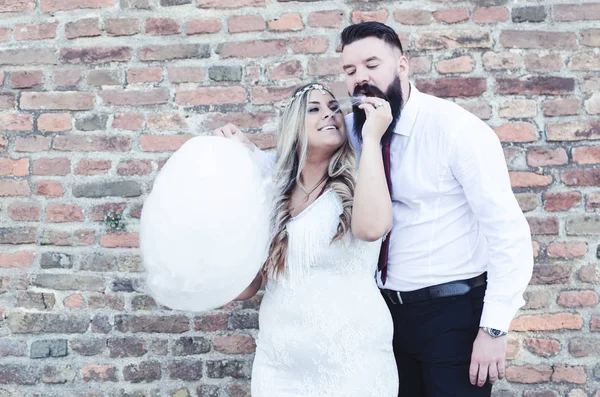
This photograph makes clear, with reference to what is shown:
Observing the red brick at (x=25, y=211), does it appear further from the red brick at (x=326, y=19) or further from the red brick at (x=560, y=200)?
the red brick at (x=560, y=200)

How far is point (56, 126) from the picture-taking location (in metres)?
2.36

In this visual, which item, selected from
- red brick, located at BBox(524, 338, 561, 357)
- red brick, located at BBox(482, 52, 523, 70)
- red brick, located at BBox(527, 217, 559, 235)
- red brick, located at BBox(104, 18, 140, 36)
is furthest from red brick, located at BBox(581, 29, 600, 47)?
red brick, located at BBox(104, 18, 140, 36)

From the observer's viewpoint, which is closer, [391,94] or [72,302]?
[391,94]

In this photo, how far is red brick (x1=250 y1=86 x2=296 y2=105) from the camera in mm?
2314

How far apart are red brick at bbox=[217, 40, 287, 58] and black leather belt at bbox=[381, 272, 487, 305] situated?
1093 mm

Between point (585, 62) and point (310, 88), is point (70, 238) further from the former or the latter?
point (585, 62)

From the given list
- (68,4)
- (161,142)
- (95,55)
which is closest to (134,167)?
(161,142)

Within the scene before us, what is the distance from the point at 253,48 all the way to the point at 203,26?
23 cm

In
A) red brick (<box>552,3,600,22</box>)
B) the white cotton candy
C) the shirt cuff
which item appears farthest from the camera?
red brick (<box>552,3,600,22</box>)

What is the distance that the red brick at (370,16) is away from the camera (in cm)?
228

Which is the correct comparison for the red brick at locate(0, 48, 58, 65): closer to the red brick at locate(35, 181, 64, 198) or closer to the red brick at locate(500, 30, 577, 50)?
the red brick at locate(35, 181, 64, 198)

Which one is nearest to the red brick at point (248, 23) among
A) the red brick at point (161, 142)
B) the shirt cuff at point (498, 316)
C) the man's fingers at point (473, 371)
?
the red brick at point (161, 142)

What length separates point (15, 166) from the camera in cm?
237

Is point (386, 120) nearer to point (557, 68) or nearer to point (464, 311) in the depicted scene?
point (464, 311)
